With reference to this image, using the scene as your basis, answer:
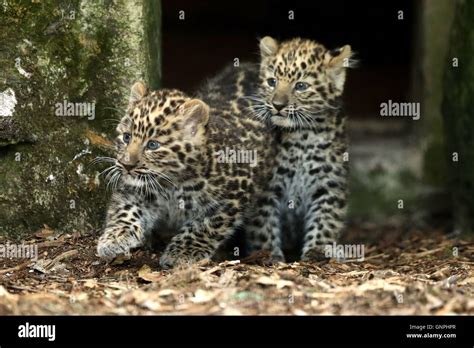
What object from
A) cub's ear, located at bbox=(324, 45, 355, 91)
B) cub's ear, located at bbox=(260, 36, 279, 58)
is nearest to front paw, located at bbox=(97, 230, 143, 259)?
cub's ear, located at bbox=(260, 36, 279, 58)

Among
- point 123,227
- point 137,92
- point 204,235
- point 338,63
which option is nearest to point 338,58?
point 338,63

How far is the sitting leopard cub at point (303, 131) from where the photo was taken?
9.66m

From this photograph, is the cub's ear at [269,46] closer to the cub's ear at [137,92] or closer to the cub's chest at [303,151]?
the cub's chest at [303,151]

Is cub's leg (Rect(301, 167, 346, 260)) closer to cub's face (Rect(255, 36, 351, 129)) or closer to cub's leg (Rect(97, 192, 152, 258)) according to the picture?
cub's face (Rect(255, 36, 351, 129))

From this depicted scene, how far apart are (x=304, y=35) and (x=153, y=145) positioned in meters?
10.7

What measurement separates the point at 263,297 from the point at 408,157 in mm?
7899

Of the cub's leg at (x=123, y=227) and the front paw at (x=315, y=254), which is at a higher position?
the cub's leg at (x=123, y=227)

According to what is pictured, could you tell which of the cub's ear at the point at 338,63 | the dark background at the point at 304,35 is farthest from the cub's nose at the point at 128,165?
the dark background at the point at 304,35

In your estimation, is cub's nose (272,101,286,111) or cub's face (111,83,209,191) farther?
cub's nose (272,101,286,111)

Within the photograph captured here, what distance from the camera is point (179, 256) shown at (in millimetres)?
8508

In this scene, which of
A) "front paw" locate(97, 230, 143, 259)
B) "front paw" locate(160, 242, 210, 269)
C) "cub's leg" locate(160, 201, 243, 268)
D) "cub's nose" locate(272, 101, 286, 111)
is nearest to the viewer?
"front paw" locate(97, 230, 143, 259)

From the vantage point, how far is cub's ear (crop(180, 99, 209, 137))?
833 cm

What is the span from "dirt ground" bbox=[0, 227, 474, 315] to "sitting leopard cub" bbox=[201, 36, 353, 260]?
592mm
